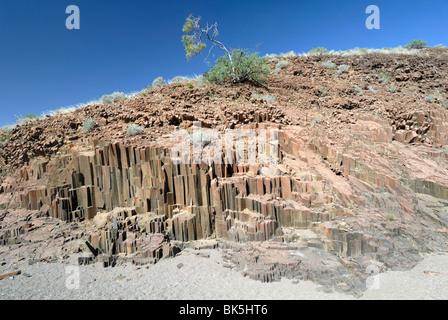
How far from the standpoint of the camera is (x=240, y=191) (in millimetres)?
7285

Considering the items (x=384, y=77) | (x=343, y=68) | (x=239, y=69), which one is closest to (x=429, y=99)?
(x=384, y=77)

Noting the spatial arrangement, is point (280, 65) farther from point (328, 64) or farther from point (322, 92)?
point (322, 92)

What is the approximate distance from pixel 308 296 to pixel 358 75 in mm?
17224

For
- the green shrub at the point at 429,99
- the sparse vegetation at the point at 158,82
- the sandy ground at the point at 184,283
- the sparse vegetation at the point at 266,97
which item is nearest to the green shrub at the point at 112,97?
the sparse vegetation at the point at 158,82

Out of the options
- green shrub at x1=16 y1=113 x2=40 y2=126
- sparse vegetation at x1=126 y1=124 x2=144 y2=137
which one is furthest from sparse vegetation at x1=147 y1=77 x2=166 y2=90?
sparse vegetation at x1=126 y1=124 x2=144 y2=137

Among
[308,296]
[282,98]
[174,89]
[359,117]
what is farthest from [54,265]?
[359,117]

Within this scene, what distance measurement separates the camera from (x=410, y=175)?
346 inches

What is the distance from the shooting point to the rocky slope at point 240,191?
6359mm

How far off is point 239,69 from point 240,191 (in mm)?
10303

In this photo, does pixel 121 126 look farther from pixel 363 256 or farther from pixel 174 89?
pixel 363 256

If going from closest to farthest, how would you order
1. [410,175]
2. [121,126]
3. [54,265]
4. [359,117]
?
[54,265], [410,175], [121,126], [359,117]

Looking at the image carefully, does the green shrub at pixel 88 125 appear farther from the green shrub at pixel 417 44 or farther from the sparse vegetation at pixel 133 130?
the green shrub at pixel 417 44

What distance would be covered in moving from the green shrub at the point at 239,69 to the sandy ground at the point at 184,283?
11.8 metres

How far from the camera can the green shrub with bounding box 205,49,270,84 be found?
48.4ft
